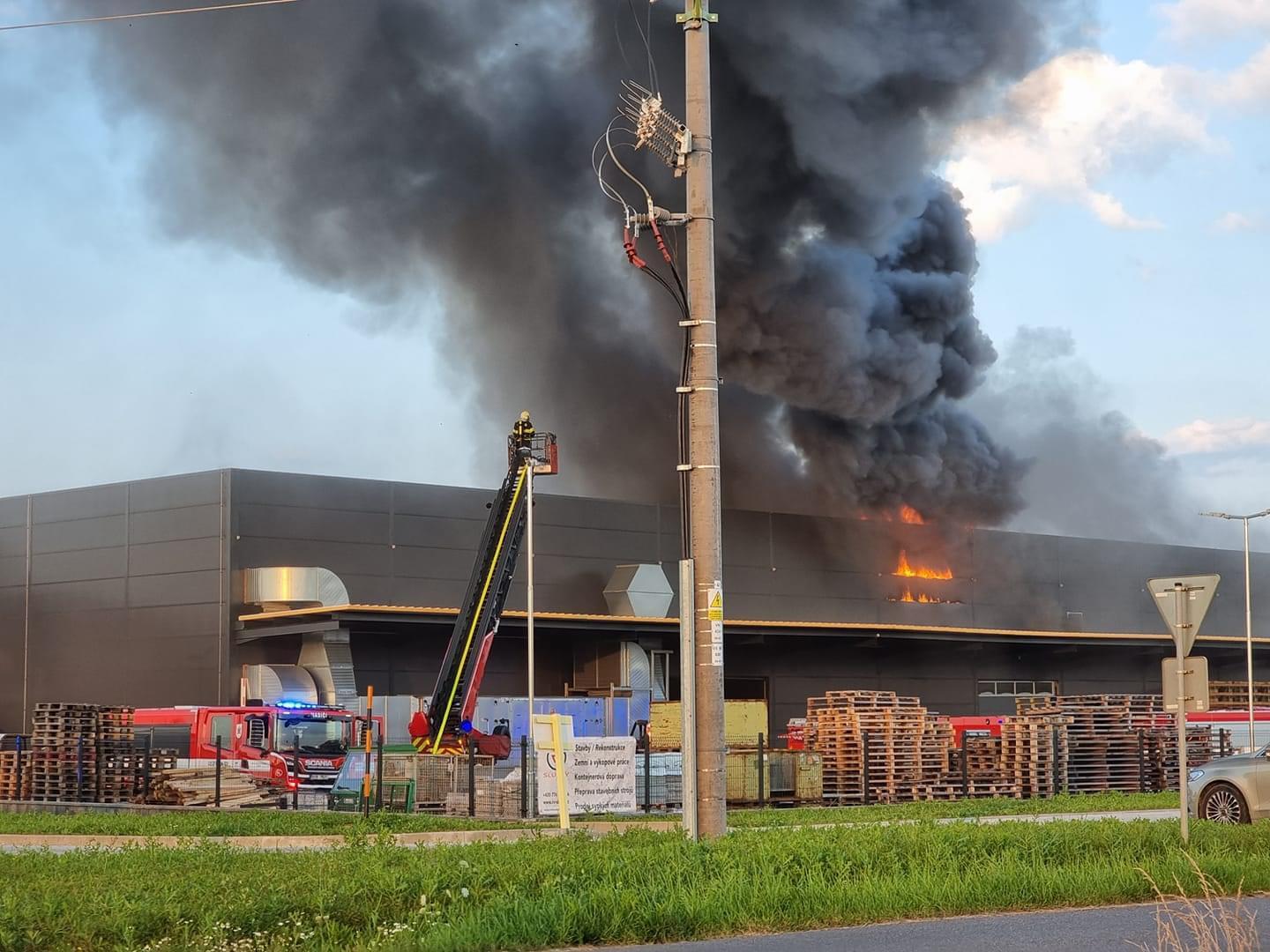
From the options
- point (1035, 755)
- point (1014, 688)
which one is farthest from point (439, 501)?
point (1014, 688)

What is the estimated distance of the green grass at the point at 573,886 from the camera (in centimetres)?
1045

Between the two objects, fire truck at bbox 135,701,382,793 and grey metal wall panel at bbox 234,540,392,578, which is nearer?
fire truck at bbox 135,701,382,793

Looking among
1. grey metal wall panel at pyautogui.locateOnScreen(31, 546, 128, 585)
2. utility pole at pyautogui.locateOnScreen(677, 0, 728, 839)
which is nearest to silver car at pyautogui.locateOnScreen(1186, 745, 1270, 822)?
utility pole at pyautogui.locateOnScreen(677, 0, 728, 839)

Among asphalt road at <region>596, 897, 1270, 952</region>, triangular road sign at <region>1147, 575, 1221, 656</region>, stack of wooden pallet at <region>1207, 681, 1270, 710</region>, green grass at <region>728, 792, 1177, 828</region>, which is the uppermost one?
triangular road sign at <region>1147, 575, 1221, 656</region>

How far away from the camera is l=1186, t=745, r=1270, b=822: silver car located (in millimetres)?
19688

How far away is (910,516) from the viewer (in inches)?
2141

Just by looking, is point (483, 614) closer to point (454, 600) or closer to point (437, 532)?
point (454, 600)

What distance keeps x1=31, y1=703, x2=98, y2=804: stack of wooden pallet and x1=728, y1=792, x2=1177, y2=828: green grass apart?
45.0ft

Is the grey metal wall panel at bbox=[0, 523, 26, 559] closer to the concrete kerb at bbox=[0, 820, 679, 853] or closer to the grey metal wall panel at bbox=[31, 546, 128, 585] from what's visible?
the grey metal wall panel at bbox=[31, 546, 128, 585]

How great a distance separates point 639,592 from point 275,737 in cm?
1538

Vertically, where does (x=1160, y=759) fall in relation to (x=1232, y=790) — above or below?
below

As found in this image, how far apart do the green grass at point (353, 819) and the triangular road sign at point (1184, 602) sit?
7.72 meters

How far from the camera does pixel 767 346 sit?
4997 cm

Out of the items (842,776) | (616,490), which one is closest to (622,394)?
(616,490)
